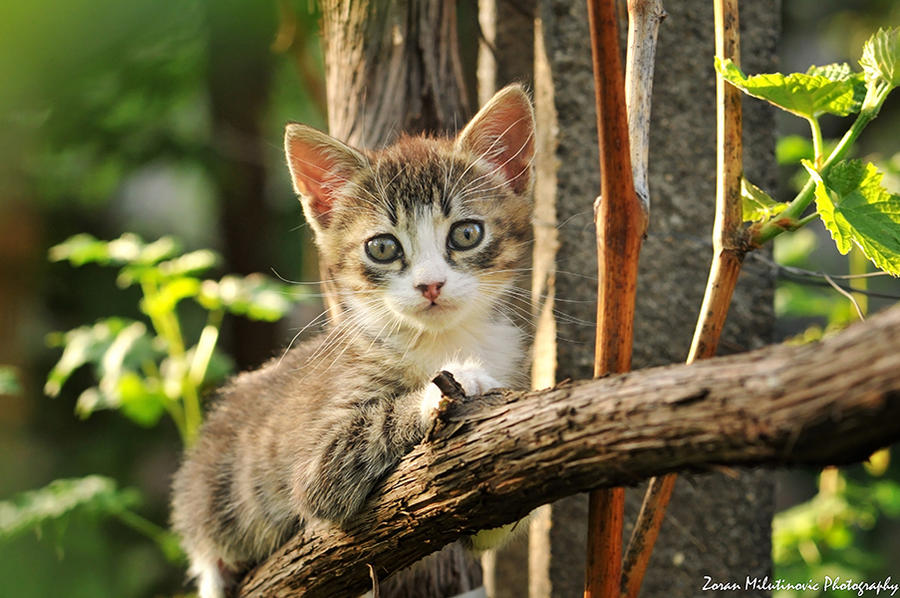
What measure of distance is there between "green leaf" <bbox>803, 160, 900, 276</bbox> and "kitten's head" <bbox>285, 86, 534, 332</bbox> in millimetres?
815

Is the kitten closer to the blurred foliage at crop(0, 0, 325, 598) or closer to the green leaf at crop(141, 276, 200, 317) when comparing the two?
the blurred foliage at crop(0, 0, 325, 598)

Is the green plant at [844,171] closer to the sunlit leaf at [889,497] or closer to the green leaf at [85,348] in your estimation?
the sunlit leaf at [889,497]

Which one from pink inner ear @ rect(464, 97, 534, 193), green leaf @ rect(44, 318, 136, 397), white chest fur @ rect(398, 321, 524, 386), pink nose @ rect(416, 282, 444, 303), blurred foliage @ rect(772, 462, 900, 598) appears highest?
pink inner ear @ rect(464, 97, 534, 193)

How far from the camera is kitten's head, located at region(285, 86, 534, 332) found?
1.93 metres

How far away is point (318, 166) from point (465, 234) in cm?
46

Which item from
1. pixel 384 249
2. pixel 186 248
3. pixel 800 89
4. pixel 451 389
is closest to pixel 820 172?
pixel 800 89

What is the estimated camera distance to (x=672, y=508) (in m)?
2.30

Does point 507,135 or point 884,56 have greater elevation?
point 884,56

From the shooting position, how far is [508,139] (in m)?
2.09

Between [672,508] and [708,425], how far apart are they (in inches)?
56.0

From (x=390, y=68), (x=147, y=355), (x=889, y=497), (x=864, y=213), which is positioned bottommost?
(x=889, y=497)

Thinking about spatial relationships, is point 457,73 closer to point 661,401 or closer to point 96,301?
point 661,401

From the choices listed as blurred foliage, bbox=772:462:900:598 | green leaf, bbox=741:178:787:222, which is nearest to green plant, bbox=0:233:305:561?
green leaf, bbox=741:178:787:222

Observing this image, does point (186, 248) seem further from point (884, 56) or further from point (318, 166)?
point (884, 56)
